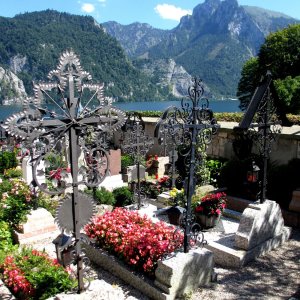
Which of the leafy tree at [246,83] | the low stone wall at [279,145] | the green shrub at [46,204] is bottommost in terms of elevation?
the green shrub at [46,204]

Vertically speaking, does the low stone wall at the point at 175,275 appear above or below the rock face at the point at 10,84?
below

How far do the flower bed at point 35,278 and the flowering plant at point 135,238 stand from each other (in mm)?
1168

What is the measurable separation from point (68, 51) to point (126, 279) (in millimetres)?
3717

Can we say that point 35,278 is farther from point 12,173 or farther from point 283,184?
point 12,173

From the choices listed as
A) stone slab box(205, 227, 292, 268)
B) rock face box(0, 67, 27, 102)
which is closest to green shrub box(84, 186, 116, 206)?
stone slab box(205, 227, 292, 268)

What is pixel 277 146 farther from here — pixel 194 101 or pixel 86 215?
pixel 86 215

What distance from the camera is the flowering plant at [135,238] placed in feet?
17.9

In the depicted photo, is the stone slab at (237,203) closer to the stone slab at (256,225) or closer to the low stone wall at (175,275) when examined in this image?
the stone slab at (256,225)

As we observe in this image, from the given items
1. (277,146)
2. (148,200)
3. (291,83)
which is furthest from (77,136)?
(291,83)

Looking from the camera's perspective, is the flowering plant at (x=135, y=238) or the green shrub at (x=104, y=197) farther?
the green shrub at (x=104, y=197)

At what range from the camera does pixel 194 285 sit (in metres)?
5.37

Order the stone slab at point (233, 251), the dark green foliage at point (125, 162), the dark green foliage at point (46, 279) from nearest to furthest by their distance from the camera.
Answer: the dark green foliage at point (46, 279) → the stone slab at point (233, 251) → the dark green foliage at point (125, 162)

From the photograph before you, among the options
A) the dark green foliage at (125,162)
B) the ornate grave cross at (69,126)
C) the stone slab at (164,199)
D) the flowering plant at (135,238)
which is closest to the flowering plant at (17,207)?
the flowering plant at (135,238)

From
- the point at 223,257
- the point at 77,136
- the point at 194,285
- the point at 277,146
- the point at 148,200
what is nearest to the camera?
the point at 77,136
